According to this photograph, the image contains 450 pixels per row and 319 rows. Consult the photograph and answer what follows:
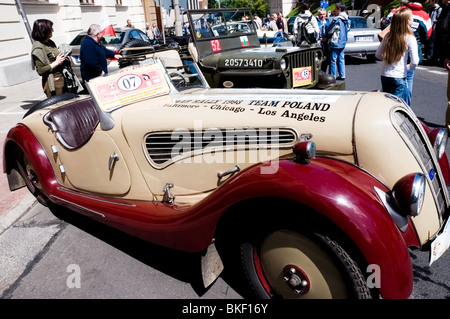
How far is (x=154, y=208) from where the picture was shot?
2.42m

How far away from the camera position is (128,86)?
2799 millimetres

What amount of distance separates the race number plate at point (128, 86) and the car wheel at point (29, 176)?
143 cm

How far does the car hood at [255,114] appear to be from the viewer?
2053mm

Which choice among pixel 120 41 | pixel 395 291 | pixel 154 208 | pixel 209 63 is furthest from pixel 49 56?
pixel 120 41

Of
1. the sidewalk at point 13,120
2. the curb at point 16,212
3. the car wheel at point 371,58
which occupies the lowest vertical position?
the curb at point 16,212

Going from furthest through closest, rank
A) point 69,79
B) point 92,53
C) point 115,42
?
point 115,42
point 69,79
point 92,53

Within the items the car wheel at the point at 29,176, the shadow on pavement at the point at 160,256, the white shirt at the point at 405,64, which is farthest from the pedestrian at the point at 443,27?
the car wheel at the point at 29,176

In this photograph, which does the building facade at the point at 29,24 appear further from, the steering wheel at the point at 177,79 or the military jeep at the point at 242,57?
the steering wheel at the point at 177,79

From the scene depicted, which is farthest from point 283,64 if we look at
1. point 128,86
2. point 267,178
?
point 267,178

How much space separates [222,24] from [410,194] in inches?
215

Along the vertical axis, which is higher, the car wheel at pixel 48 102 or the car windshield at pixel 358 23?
the car windshield at pixel 358 23

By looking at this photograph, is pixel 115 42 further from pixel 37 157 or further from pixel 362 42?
pixel 37 157

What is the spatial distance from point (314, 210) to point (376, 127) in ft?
2.02
